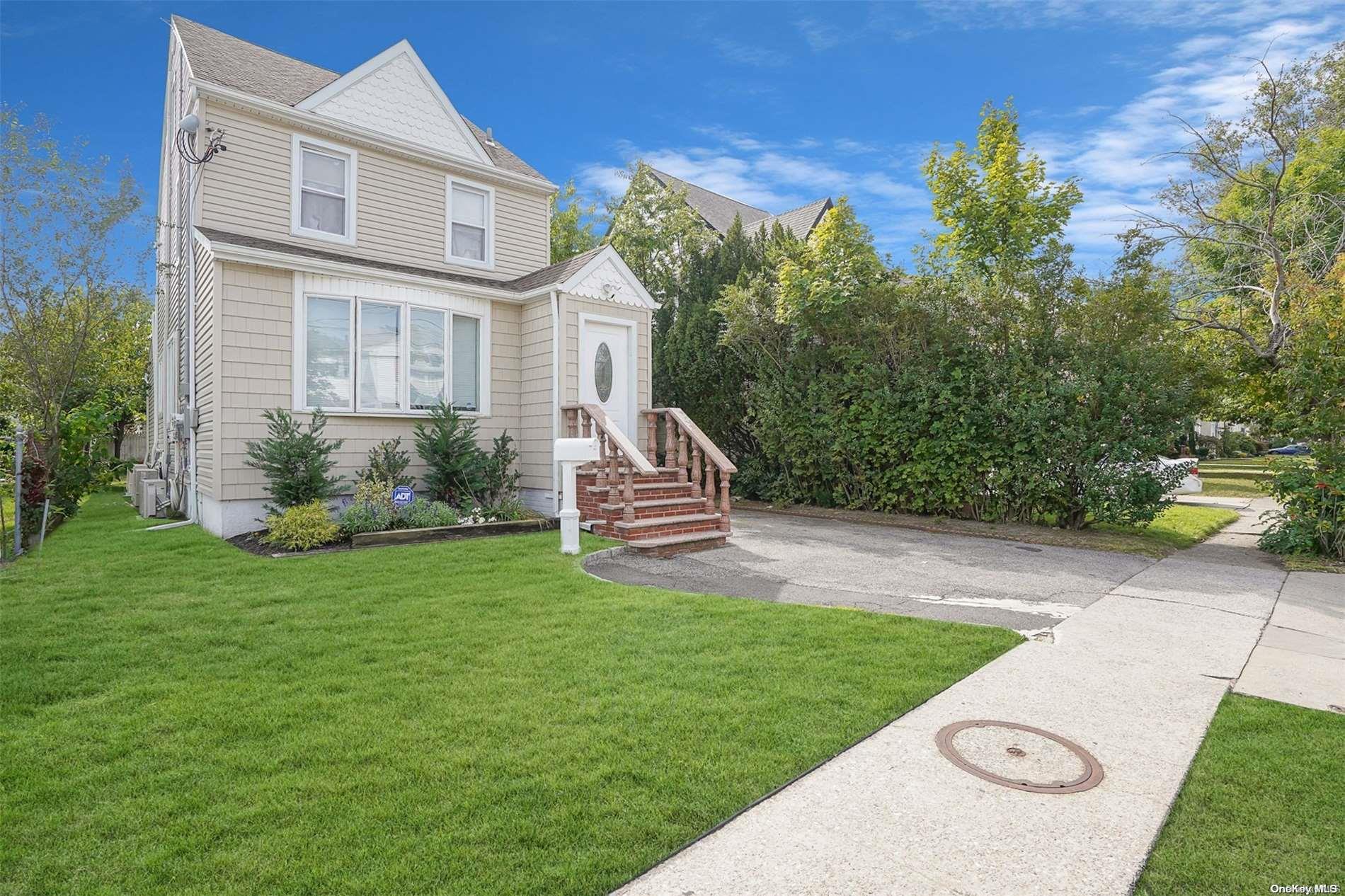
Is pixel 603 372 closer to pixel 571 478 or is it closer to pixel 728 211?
pixel 571 478

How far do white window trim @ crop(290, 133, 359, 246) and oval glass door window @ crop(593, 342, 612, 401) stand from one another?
13.1 ft

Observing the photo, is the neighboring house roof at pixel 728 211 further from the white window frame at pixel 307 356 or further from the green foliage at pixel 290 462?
the green foliage at pixel 290 462

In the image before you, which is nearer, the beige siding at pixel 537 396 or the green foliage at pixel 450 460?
the green foliage at pixel 450 460

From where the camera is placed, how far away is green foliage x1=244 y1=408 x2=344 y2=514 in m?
8.26

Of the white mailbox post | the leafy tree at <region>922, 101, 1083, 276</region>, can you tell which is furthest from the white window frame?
the leafy tree at <region>922, 101, 1083, 276</region>

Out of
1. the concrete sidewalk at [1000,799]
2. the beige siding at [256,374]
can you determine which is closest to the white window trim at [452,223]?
the beige siding at [256,374]

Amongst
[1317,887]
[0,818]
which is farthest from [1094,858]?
[0,818]

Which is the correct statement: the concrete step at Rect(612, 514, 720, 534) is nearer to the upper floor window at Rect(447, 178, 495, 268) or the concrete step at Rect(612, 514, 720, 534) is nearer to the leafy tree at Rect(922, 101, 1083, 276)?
the upper floor window at Rect(447, 178, 495, 268)

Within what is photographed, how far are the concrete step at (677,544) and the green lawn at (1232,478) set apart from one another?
6.70m

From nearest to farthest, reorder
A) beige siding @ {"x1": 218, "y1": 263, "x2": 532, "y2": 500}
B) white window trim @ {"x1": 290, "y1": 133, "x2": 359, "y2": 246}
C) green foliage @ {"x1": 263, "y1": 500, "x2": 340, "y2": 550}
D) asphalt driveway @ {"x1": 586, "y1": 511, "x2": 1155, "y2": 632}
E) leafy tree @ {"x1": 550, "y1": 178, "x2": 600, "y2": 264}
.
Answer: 1. asphalt driveway @ {"x1": 586, "y1": 511, "x2": 1155, "y2": 632}
2. green foliage @ {"x1": 263, "y1": 500, "x2": 340, "y2": 550}
3. beige siding @ {"x1": 218, "y1": 263, "x2": 532, "y2": 500}
4. white window trim @ {"x1": 290, "y1": 133, "x2": 359, "y2": 246}
5. leafy tree @ {"x1": 550, "y1": 178, "x2": 600, "y2": 264}

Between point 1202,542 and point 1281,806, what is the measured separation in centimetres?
864

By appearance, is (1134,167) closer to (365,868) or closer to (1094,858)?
(1094,858)

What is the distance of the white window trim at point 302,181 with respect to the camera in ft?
32.1

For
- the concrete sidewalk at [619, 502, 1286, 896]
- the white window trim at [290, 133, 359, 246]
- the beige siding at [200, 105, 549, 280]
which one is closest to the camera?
the concrete sidewalk at [619, 502, 1286, 896]
